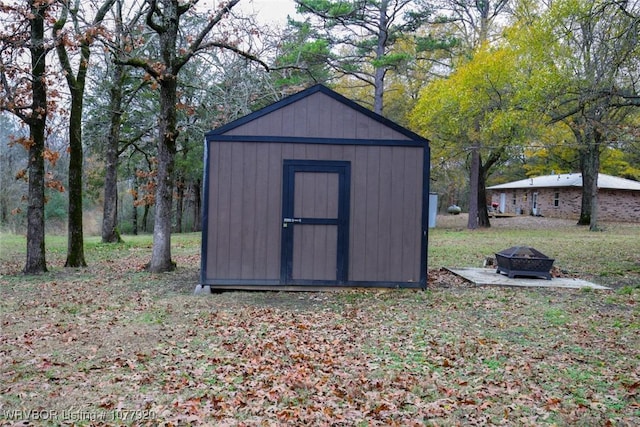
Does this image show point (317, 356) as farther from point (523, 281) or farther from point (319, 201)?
point (523, 281)

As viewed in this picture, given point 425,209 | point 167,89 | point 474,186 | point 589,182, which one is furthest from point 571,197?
point 167,89

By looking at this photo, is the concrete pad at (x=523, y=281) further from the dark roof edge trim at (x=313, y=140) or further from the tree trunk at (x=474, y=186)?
the tree trunk at (x=474, y=186)

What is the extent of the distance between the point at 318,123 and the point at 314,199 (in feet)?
3.85

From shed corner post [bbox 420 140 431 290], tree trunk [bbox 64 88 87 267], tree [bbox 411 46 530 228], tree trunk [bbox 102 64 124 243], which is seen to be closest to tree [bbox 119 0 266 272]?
tree trunk [bbox 64 88 87 267]

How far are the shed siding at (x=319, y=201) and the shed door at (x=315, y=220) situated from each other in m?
0.05

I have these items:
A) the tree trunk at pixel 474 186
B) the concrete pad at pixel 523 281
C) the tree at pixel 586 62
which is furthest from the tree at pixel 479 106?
the concrete pad at pixel 523 281

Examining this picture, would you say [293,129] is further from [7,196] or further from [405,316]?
Result: [7,196]

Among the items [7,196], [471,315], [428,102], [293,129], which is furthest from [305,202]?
[7,196]

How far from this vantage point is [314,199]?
7.89 metres

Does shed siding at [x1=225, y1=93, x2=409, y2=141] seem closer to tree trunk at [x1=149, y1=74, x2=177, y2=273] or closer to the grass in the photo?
tree trunk at [x1=149, y1=74, x2=177, y2=273]

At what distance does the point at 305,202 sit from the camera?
25.8ft

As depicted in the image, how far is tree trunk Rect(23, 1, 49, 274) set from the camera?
28.8 ft

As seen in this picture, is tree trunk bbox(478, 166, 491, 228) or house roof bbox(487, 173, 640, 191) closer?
tree trunk bbox(478, 166, 491, 228)

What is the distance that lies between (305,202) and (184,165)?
14.7 m
